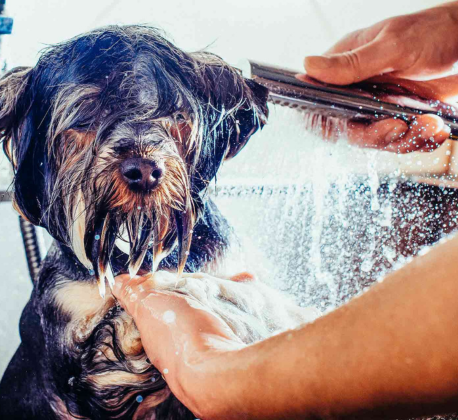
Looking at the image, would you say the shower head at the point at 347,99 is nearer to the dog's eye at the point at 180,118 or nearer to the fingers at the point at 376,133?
the fingers at the point at 376,133

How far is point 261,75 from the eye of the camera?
0.71 m

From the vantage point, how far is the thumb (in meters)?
0.78

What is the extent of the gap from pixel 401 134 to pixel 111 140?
24.8 inches

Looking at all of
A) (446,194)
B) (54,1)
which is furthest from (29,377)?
(446,194)

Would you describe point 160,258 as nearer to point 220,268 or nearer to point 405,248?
point 220,268

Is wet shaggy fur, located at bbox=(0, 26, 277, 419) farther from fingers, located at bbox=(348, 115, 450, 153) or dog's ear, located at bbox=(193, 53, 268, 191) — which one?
fingers, located at bbox=(348, 115, 450, 153)

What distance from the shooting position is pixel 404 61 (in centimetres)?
92

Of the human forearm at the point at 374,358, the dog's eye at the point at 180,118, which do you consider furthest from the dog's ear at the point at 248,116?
the human forearm at the point at 374,358

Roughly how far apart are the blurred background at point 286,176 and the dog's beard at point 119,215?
0.34ft

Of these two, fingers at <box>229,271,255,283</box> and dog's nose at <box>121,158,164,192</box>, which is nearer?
dog's nose at <box>121,158,164,192</box>

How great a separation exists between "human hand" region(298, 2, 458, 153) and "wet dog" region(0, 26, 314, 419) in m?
0.29

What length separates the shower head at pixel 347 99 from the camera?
2.37 ft

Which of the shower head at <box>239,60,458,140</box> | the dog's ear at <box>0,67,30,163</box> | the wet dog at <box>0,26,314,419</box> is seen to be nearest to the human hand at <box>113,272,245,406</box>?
the wet dog at <box>0,26,314,419</box>

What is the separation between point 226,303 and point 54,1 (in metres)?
0.55
